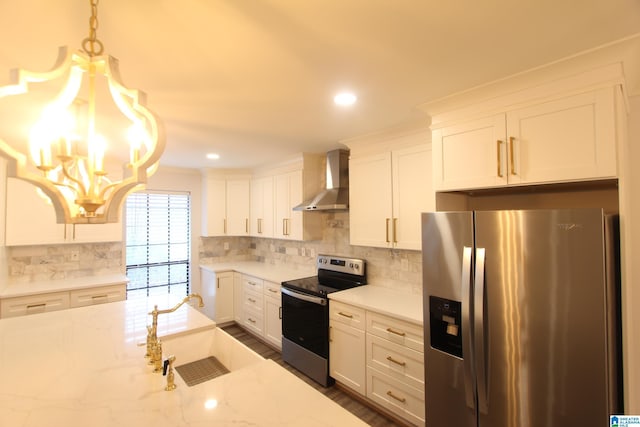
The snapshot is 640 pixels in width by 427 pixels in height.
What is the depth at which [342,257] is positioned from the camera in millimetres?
3293

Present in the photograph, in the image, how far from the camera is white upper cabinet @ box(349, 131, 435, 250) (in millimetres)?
2393

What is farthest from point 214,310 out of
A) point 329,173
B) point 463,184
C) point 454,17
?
point 454,17

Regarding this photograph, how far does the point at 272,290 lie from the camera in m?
3.54

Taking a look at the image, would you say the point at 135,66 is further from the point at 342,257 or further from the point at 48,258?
the point at 48,258

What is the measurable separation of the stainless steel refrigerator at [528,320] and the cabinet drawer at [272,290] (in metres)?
2.07

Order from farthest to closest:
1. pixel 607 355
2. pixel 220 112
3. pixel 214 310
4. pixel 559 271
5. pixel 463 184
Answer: pixel 214 310 → pixel 220 112 → pixel 463 184 → pixel 559 271 → pixel 607 355

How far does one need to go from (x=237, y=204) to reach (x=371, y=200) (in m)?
2.54

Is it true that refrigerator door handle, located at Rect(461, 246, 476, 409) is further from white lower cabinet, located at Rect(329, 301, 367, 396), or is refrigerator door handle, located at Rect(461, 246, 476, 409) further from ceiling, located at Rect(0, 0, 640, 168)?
ceiling, located at Rect(0, 0, 640, 168)

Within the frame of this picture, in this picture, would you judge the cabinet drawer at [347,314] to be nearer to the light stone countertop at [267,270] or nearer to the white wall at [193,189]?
the light stone countertop at [267,270]

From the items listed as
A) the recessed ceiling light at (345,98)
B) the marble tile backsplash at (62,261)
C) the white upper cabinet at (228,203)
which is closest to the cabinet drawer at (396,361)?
the recessed ceiling light at (345,98)

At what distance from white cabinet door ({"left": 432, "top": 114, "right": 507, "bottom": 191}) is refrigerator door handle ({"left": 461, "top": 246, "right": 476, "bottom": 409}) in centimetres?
48

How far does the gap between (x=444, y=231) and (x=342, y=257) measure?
5.40ft

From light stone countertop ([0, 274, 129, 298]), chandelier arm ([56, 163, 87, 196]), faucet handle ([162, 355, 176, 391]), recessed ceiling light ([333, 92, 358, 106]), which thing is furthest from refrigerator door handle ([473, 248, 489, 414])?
light stone countertop ([0, 274, 129, 298])

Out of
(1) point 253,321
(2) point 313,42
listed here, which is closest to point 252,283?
(1) point 253,321
